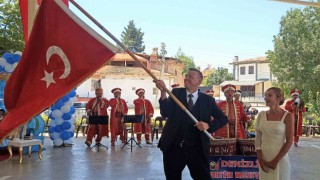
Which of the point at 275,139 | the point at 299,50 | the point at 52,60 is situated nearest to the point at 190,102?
the point at 275,139

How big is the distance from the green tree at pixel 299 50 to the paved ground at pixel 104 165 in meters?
10.6

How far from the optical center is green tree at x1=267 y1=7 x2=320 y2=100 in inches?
895

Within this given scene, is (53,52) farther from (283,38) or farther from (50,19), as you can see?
(283,38)

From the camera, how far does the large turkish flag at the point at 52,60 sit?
4105 mm

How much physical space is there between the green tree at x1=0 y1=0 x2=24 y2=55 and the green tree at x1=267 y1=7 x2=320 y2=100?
50.2 ft

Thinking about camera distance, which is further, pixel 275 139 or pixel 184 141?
pixel 275 139

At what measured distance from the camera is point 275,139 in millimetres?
4391

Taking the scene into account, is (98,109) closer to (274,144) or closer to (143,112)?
(143,112)

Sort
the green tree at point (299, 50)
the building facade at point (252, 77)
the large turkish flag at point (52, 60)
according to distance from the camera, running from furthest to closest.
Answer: the building facade at point (252, 77), the green tree at point (299, 50), the large turkish flag at point (52, 60)

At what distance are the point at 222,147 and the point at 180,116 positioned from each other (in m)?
2.78

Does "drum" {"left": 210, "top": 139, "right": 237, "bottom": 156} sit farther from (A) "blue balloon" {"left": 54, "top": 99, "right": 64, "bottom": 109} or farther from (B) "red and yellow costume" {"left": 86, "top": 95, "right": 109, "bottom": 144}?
(A) "blue balloon" {"left": 54, "top": 99, "right": 64, "bottom": 109}

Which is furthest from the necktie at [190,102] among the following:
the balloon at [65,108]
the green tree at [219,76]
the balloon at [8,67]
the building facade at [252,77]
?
the green tree at [219,76]

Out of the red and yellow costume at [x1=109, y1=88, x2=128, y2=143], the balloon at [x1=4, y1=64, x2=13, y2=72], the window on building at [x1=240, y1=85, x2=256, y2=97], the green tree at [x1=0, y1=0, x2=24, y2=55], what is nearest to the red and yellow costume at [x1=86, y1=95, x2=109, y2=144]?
the red and yellow costume at [x1=109, y1=88, x2=128, y2=143]

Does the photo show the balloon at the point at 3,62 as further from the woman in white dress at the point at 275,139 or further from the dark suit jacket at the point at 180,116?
the woman in white dress at the point at 275,139
